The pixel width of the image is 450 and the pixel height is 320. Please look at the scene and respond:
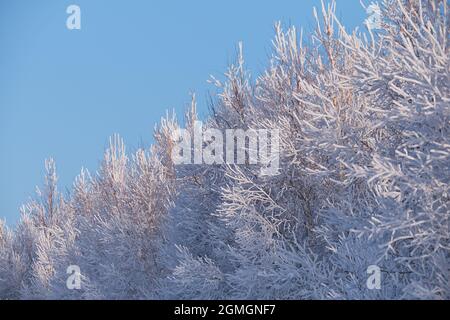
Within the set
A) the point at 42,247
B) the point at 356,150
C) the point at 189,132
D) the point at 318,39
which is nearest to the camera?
the point at 356,150

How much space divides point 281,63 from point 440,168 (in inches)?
253

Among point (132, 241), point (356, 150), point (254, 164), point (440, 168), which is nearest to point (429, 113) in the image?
point (440, 168)

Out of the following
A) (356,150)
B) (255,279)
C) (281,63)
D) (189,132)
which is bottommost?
(255,279)

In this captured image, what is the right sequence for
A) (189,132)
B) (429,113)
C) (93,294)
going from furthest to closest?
1. (93,294)
2. (189,132)
3. (429,113)

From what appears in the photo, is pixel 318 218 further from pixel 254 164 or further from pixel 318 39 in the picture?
pixel 318 39

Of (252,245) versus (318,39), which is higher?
(318,39)

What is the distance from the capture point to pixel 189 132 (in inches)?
642

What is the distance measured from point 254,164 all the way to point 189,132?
12.0 ft

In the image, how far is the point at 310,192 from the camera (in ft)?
40.5

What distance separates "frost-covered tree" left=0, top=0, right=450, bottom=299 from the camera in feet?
24.5

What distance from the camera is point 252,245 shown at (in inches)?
464

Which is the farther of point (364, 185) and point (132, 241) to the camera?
point (132, 241)

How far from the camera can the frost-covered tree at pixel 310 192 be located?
293 inches

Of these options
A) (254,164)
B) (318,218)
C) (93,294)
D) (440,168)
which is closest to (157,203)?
(93,294)
